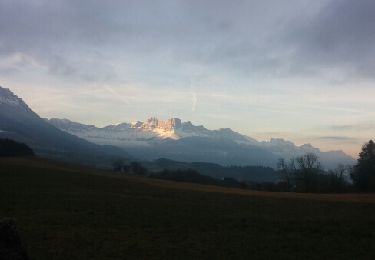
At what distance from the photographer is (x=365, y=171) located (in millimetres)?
99812

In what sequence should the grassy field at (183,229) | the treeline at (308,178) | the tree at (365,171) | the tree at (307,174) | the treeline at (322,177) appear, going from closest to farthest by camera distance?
the grassy field at (183,229) < the tree at (365,171) < the treeline at (322,177) < the treeline at (308,178) < the tree at (307,174)

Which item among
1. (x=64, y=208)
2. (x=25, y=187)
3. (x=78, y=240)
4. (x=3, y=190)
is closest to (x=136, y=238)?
(x=78, y=240)

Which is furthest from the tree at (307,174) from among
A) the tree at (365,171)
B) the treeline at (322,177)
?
the tree at (365,171)

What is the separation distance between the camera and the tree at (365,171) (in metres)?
96.0

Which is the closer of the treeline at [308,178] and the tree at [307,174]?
the treeline at [308,178]

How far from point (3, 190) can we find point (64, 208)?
15.9 m

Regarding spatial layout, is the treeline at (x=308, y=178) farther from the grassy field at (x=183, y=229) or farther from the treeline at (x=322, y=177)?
the grassy field at (x=183, y=229)

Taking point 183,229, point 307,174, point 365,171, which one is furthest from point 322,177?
point 183,229

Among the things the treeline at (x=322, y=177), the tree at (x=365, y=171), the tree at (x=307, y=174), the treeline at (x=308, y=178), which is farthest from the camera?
the tree at (x=307, y=174)

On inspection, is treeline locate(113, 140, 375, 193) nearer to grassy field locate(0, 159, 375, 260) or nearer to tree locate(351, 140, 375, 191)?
tree locate(351, 140, 375, 191)

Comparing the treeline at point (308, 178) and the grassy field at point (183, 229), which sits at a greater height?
the treeline at point (308, 178)

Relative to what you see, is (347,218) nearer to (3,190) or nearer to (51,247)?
(51,247)

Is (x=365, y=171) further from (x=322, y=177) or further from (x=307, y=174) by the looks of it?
(x=307, y=174)

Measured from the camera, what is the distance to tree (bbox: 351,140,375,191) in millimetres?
95963
